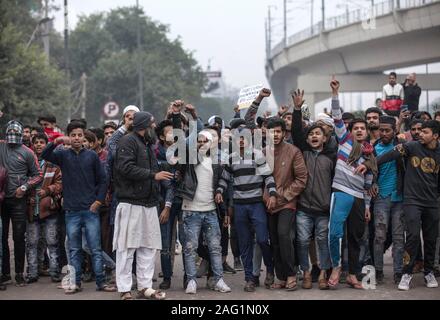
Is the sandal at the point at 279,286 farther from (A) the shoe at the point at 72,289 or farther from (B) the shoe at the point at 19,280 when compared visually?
(B) the shoe at the point at 19,280

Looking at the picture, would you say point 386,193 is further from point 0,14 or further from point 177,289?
point 0,14

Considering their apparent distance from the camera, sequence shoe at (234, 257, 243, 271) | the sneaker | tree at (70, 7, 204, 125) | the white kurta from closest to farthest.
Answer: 1. the white kurta
2. the sneaker
3. shoe at (234, 257, 243, 271)
4. tree at (70, 7, 204, 125)

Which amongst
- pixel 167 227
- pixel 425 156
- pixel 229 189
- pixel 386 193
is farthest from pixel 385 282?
pixel 167 227

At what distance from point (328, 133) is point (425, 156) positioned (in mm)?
1134

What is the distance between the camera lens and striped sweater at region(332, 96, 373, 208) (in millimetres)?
7914

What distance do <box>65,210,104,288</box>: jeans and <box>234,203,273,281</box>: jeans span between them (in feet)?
5.35

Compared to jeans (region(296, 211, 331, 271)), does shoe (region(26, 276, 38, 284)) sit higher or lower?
lower

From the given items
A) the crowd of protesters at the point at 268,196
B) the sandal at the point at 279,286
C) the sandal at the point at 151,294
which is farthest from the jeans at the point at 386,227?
the sandal at the point at 151,294

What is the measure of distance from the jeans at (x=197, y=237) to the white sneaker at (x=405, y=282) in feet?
6.74

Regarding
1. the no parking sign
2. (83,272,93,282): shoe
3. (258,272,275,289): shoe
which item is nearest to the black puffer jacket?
(258,272,275,289): shoe

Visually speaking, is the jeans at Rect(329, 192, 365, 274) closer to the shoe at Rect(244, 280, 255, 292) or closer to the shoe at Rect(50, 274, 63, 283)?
the shoe at Rect(244, 280, 255, 292)

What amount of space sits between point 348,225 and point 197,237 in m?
1.75

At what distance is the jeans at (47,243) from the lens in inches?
338
